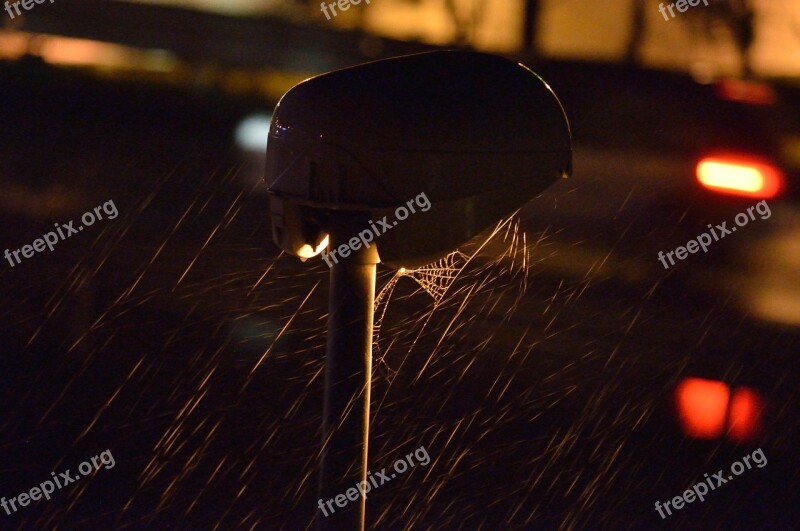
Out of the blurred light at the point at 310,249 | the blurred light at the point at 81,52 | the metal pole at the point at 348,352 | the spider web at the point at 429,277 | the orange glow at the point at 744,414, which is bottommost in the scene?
the orange glow at the point at 744,414

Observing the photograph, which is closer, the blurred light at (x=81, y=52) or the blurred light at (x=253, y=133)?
the blurred light at (x=253, y=133)

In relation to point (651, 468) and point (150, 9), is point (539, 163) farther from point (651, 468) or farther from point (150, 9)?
point (150, 9)

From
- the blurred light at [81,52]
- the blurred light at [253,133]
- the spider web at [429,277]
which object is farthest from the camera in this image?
the blurred light at [81,52]

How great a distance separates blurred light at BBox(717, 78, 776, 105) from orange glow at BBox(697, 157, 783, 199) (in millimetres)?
648

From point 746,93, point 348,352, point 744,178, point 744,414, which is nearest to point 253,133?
point 746,93

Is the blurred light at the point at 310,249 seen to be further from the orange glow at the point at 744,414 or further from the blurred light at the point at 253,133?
the blurred light at the point at 253,133

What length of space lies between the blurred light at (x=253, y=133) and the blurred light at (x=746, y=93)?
24.6ft

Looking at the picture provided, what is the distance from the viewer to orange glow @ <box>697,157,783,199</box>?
920cm

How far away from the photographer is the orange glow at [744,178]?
9.20 metres

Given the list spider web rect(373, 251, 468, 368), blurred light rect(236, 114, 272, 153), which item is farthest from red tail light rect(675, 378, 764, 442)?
blurred light rect(236, 114, 272, 153)

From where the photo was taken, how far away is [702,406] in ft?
19.5

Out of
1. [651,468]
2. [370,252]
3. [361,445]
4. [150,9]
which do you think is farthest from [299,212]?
[150,9]

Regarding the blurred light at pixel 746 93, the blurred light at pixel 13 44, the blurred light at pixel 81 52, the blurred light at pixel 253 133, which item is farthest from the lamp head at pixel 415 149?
the blurred light at pixel 13 44

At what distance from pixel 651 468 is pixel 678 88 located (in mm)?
5994
